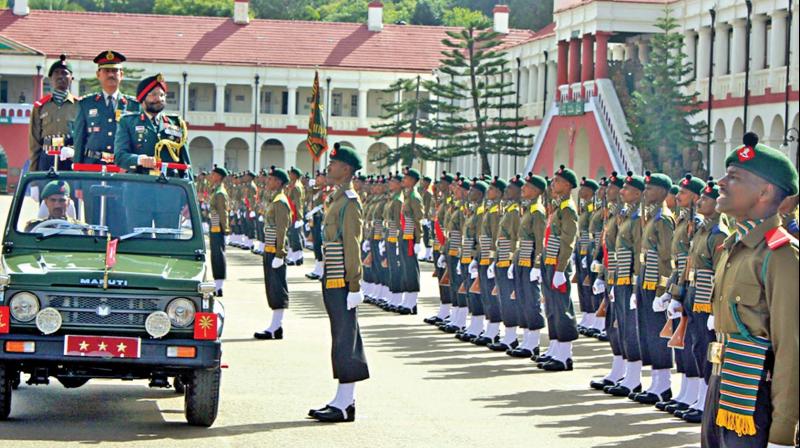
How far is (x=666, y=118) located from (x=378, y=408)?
119ft

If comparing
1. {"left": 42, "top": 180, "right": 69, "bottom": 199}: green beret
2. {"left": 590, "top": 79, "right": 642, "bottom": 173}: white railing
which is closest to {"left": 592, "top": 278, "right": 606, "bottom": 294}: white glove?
{"left": 42, "top": 180, "right": 69, "bottom": 199}: green beret

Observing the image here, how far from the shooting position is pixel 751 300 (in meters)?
7.44

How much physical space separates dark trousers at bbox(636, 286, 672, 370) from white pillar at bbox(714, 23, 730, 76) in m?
39.6

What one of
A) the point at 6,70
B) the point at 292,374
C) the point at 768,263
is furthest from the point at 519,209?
the point at 6,70

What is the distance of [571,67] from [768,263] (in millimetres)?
55557

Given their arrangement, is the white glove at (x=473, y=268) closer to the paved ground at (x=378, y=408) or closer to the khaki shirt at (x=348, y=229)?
the paved ground at (x=378, y=408)


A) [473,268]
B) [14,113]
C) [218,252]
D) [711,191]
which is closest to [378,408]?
[711,191]

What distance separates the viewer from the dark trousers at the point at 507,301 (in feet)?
63.6

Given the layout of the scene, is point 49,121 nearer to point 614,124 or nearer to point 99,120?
point 99,120

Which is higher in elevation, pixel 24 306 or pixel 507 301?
pixel 24 306

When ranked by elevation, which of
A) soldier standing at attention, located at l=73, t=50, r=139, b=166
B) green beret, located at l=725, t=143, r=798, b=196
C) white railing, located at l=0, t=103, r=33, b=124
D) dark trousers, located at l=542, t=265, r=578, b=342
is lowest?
dark trousers, located at l=542, t=265, r=578, b=342

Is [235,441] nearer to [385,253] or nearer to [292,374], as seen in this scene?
[292,374]

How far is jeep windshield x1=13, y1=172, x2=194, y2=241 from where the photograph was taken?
1271 centimetres

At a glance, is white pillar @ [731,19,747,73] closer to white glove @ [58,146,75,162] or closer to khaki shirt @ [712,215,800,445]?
white glove @ [58,146,75,162]
